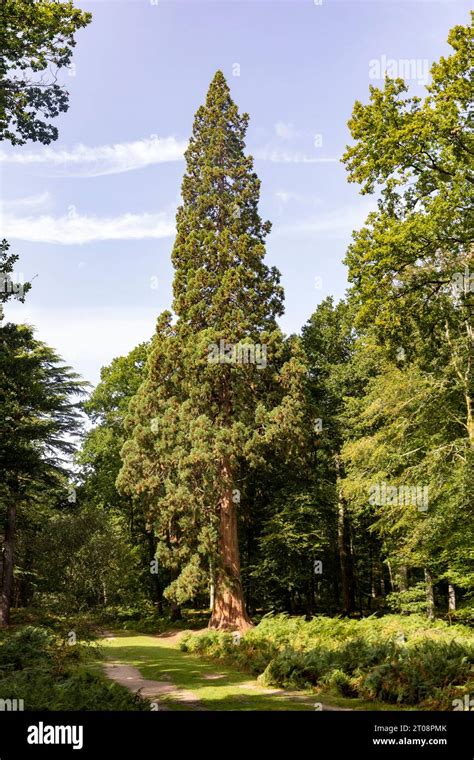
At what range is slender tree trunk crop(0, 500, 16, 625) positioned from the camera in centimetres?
2436

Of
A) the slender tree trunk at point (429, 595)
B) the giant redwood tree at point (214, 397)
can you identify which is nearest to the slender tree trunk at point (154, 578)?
the giant redwood tree at point (214, 397)

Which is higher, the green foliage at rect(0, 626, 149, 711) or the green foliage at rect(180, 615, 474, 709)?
the green foliage at rect(0, 626, 149, 711)

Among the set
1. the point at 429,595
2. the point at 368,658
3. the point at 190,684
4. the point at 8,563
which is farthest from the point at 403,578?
the point at 8,563

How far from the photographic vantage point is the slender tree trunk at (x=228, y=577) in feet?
70.7

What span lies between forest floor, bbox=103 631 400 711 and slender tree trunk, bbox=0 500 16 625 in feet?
22.0

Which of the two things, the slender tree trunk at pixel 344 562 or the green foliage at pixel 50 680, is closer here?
the green foliage at pixel 50 680

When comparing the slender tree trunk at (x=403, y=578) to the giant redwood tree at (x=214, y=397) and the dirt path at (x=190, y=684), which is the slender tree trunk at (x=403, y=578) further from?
the dirt path at (x=190, y=684)

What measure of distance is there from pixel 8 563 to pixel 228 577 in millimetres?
10325

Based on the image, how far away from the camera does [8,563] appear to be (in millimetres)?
24844

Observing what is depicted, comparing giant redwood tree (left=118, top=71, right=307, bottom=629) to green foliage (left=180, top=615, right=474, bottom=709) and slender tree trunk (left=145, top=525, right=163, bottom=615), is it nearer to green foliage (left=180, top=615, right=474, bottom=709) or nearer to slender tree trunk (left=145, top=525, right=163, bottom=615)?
green foliage (left=180, top=615, right=474, bottom=709)

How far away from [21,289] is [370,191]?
29.0ft

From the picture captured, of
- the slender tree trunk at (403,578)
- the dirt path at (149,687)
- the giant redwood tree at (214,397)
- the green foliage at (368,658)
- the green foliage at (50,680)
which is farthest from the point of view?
A: the slender tree trunk at (403,578)

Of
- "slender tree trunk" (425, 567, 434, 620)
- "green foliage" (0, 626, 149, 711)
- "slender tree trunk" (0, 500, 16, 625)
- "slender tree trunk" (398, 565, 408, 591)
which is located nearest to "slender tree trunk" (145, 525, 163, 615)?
"slender tree trunk" (0, 500, 16, 625)
